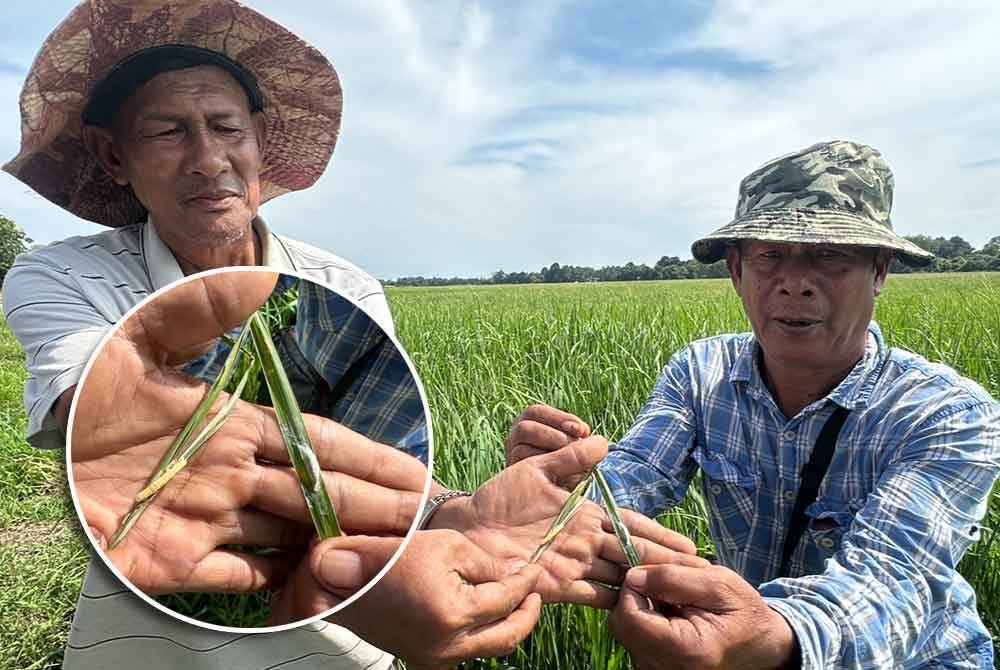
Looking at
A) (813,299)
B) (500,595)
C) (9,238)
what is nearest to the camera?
(500,595)

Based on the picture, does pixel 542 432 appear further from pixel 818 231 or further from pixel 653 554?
pixel 818 231

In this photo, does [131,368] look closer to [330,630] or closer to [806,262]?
[330,630]

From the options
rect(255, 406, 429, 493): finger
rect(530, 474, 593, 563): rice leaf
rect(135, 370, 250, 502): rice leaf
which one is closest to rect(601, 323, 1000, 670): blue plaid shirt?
rect(530, 474, 593, 563): rice leaf

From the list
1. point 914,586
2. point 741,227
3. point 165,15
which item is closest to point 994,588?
point 914,586

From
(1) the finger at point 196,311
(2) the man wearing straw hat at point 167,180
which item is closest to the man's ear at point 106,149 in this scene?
(2) the man wearing straw hat at point 167,180

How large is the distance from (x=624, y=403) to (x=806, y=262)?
1.52 m

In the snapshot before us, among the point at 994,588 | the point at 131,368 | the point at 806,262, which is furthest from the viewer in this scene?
the point at 994,588

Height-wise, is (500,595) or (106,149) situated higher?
(106,149)

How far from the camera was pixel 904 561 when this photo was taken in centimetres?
115

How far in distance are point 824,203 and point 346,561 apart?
3.78 feet

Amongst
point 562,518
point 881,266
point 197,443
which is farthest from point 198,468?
point 881,266

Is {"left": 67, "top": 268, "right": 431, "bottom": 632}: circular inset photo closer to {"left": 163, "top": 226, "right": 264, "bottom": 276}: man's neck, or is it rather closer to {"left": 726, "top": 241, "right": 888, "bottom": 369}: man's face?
{"left": 163, "top": 226, "right": 264, "bottom": 276}: man's neck

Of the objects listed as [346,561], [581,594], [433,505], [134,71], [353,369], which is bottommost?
[581,594]

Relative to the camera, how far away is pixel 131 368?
26.4 inches
